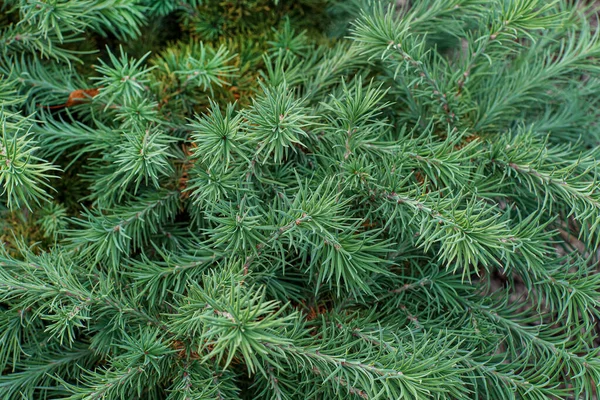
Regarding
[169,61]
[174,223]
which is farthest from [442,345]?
[169,61]

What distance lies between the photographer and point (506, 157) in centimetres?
67

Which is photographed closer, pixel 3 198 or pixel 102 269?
pixel 102 269

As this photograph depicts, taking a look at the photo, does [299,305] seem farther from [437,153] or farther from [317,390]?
[437,153]

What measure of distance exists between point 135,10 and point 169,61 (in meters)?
0.08

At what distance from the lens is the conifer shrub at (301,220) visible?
56 centimetres

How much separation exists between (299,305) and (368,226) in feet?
0.43

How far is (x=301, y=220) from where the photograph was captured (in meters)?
0.54

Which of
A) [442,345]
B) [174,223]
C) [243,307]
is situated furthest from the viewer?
[174,223]

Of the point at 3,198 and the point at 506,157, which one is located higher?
the point at 506,157

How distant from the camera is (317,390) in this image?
0.60 metres

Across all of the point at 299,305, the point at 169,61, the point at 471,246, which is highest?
the point at 471,246

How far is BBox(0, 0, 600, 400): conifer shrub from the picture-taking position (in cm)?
56

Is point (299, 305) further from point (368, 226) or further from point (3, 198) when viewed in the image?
point (3, 198)

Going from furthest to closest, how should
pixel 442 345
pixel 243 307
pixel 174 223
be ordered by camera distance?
pixel 174 223
pixel 442 345
pixel 243 307
